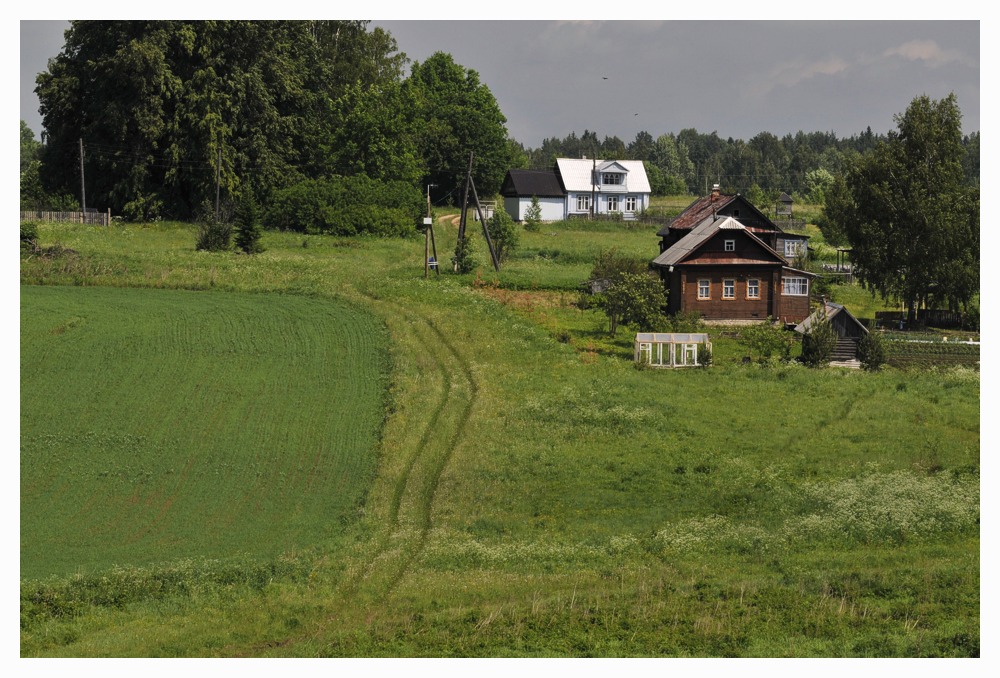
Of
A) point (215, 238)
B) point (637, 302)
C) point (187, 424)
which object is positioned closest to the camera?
point (187, 424)

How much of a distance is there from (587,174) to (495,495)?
77287 millimetres

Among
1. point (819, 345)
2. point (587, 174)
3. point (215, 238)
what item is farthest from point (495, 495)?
point (587, 174)

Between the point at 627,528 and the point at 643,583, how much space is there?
151 inches

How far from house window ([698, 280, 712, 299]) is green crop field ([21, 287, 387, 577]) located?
56.1ft

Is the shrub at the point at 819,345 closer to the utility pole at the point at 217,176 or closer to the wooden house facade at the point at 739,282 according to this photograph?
the wooden house facade at the point at 739,282

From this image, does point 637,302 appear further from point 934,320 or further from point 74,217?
point 74,217

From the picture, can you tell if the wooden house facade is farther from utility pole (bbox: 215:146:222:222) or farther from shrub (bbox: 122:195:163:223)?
shrub (bbox: 122:195:163:223)

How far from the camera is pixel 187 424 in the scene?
33.0m

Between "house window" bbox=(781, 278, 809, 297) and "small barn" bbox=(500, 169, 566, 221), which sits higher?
"small barn" bbox=(500, 169, 566, 221)

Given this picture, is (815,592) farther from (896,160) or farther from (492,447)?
(896,160)

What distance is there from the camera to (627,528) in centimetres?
2553

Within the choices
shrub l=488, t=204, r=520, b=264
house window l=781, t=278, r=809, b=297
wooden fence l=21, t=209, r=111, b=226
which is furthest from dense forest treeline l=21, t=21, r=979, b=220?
house window l=781, t=278, r=809, b=297

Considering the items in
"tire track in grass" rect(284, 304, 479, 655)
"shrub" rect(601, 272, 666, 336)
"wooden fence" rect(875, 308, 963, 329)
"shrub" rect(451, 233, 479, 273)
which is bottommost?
"tire track in grass" rect(284, 304, 479, 655)

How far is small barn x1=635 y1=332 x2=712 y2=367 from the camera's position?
41.4m
